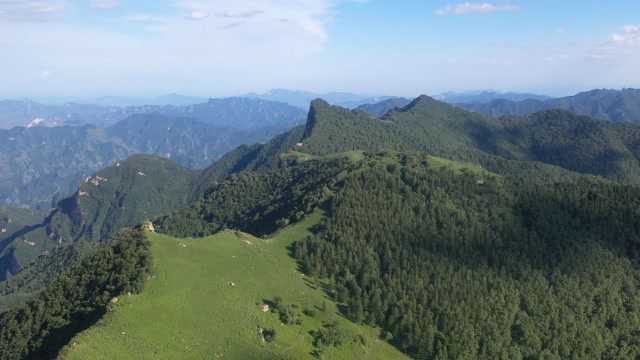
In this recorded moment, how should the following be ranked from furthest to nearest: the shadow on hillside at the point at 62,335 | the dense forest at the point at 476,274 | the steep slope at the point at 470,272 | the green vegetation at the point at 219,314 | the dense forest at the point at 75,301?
A: the steep slope at the point at 470,272 → the dense forest at the point at 476,274 → the dense forest at the point at 75,301 → the shadow on hillside at the point at 62,335 → the green vegetation at the point at 219,314

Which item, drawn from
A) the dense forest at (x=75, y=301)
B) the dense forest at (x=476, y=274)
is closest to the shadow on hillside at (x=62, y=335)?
the dense forest at (x=75, y=301)

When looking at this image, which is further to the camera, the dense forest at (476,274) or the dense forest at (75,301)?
the dense forest at (476,274)

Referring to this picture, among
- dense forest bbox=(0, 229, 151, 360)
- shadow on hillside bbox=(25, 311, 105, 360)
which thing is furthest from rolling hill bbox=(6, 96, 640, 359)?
shadow on hillside bbox=(25, 311, 105, 360)

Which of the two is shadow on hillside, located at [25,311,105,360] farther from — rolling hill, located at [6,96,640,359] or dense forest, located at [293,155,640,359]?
dense forest, located at [293,155,640,359]

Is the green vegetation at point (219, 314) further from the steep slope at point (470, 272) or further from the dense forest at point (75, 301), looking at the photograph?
the steep slope at point (470, 272)

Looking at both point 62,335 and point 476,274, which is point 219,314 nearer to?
point 62,335

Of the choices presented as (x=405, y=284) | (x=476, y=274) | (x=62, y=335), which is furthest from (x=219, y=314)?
(x=476, y=274)
